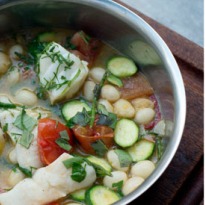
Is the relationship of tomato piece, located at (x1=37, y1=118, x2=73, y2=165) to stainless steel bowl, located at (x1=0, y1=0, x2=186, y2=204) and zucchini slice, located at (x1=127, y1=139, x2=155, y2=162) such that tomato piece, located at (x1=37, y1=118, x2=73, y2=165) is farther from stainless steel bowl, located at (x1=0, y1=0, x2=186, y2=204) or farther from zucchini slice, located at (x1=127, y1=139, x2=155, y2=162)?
stainless steel bowl, located at (x1=0, y1=0, x2=186, y2=204)

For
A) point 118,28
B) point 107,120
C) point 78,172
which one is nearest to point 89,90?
point 107,120

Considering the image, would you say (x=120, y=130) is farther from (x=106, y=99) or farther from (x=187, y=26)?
(x=187, y=26)

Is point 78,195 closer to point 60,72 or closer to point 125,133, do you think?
point 125,133

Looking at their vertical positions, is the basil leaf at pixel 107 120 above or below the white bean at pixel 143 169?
above

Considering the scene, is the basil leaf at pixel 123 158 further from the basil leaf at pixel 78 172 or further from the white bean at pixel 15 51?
the white bean at pixel 15 51

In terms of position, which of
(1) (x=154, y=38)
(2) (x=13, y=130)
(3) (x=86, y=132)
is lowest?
(2) (x=13, y=130)

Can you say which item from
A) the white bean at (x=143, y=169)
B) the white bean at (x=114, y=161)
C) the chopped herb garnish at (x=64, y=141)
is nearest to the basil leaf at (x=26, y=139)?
the chopped herb garnish at (x=64, y=141)

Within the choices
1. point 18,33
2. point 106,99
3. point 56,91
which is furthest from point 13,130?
point 18,33
